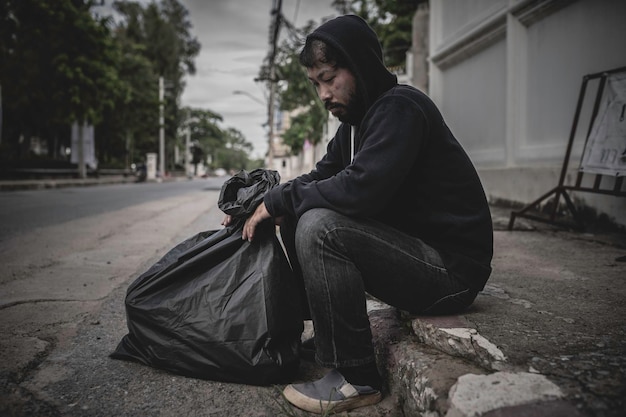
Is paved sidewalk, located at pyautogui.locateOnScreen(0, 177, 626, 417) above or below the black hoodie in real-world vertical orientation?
below

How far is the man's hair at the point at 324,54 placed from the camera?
1.65 metres

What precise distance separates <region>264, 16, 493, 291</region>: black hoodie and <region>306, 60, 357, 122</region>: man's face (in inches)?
1.5

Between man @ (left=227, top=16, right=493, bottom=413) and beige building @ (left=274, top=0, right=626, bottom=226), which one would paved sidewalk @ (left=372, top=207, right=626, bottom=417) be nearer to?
man @ (left=227, top=16, right=493, bottom=413)

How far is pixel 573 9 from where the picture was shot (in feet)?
15.4

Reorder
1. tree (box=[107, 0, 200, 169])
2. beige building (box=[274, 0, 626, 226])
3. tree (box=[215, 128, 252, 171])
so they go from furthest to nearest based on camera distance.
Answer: tree (box=[215, 128, 252, 171]) < tree (box=[107, 0, 200, 169]) < beige building (box=[274, 0, 626, 226])

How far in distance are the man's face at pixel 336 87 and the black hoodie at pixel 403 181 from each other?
1.5 inches

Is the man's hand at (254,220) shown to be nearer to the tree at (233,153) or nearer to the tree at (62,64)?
the tree at (62,64)

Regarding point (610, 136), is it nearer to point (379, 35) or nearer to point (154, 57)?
point (379, 35)

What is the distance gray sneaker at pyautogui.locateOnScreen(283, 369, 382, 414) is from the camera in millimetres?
1521

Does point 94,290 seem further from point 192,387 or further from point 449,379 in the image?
point 449,379

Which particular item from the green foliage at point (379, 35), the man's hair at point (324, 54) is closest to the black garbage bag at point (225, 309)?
the man's hair at point (324, 54)

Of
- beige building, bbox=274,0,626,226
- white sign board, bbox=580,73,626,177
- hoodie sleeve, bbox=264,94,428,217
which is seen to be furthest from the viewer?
beige building, bbox=274,0,626,226

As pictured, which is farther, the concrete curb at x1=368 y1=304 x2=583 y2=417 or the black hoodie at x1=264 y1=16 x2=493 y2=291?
the black hoodie at x1=264 y1=16 x2=493 y2=291

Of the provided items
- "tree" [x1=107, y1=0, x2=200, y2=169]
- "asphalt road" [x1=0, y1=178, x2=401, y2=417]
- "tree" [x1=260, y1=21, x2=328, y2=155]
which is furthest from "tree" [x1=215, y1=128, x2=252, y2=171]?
"asphalt road" [x1=0, y1=178, x2=401, y2=417]
